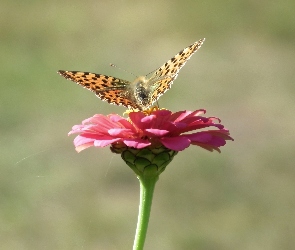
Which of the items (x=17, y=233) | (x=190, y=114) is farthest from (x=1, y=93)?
(x=190, y=114)

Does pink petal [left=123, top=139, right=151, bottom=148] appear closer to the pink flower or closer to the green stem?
the pink flower

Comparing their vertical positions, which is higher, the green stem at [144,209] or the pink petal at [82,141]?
the pink petal at [82,141]

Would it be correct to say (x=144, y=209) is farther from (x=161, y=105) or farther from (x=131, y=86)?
(x=161, y=105)

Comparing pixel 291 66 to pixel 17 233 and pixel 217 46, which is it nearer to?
pixel 217 46

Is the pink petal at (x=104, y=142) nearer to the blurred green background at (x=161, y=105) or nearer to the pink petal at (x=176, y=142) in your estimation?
the pink petal at (x=176, y=142)

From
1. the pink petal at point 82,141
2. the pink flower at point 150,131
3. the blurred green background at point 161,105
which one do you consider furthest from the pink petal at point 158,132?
the blurred green background at point 161,105
